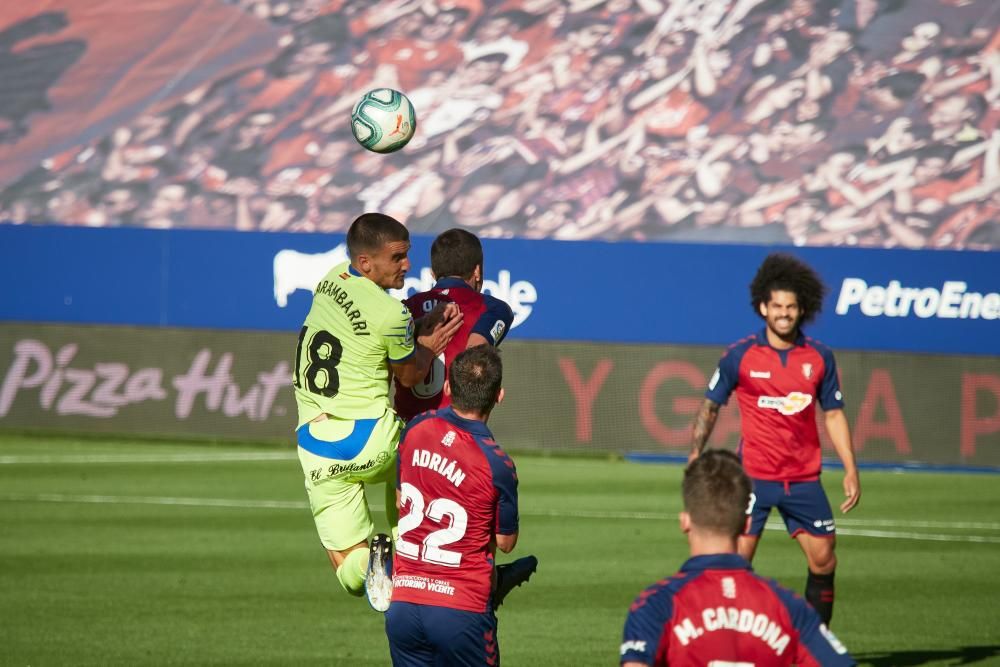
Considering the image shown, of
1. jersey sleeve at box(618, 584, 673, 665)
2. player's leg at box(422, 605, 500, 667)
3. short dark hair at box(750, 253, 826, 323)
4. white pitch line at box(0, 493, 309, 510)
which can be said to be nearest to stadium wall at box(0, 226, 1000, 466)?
white pitch line at box(0, 493, 309, 510)

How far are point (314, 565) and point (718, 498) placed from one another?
830 cm

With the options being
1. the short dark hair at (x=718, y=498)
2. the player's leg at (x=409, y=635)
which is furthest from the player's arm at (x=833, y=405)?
the short dark hair at (x=718, y=498)

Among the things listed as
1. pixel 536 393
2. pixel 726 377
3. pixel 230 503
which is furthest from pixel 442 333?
pixel 536 393

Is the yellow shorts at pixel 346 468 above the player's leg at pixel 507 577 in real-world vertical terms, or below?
above

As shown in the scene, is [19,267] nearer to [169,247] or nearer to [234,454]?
[169,247]

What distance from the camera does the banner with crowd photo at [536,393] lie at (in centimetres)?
Answer: 1891

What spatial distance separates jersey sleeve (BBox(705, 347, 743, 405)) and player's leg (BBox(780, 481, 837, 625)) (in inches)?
27.6

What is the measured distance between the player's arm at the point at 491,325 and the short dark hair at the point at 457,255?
0.65 ft

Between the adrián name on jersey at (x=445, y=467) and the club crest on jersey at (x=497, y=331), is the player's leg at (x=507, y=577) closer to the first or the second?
the adrián name on jersey at (x=445, y=467)

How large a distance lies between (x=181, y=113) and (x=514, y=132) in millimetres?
6052

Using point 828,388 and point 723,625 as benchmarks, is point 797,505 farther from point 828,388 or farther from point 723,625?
point 723,625

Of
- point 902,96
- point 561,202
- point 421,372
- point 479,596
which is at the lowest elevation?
point 479,596

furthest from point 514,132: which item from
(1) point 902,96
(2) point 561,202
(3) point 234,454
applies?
(3) point 234,454

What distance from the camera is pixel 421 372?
7.55 meters
